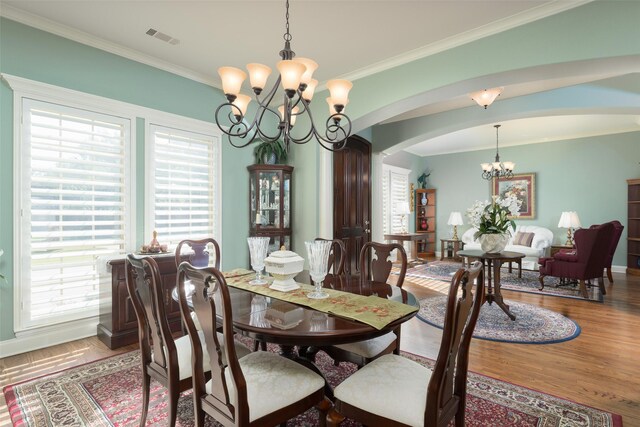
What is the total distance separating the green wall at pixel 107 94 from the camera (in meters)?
2.77

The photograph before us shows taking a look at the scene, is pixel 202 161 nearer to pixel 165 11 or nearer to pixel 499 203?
pixel 165 11

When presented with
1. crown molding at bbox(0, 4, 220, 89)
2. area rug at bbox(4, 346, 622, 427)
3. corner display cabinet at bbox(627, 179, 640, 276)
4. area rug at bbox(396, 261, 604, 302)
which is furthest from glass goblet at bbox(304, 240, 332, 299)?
corner display cabinet at bbox(627, 179, 640, 276)

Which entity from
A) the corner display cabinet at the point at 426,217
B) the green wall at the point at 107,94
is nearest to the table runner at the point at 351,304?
the green wall at the point at 107,94

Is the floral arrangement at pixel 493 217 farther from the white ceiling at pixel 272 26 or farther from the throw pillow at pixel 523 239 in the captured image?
the throw pillow at pixel 523 239

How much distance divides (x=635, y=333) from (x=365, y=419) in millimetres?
3630

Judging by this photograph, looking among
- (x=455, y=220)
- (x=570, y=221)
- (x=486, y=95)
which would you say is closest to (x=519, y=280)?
(x=570, y=221)

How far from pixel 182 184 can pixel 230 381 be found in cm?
293

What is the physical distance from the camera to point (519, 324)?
3607 millimetres

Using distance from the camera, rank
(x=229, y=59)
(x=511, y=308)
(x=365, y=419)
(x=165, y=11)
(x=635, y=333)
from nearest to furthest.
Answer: (x=365, y=419) < (x=165, y=11) < (x=635, y=333) < (x=229, y=59) < (x=511, y=308)

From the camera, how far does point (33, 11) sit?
2785mm

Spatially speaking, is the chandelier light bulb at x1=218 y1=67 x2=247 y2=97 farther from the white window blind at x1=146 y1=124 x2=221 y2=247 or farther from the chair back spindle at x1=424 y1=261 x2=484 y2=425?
the white window blind at x1=146 y1=124 x2=221 y2=247

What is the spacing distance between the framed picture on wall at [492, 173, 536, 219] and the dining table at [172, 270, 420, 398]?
7.07m

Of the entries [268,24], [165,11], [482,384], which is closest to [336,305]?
[482,384]

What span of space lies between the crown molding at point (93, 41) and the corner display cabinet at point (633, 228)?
7.92m
